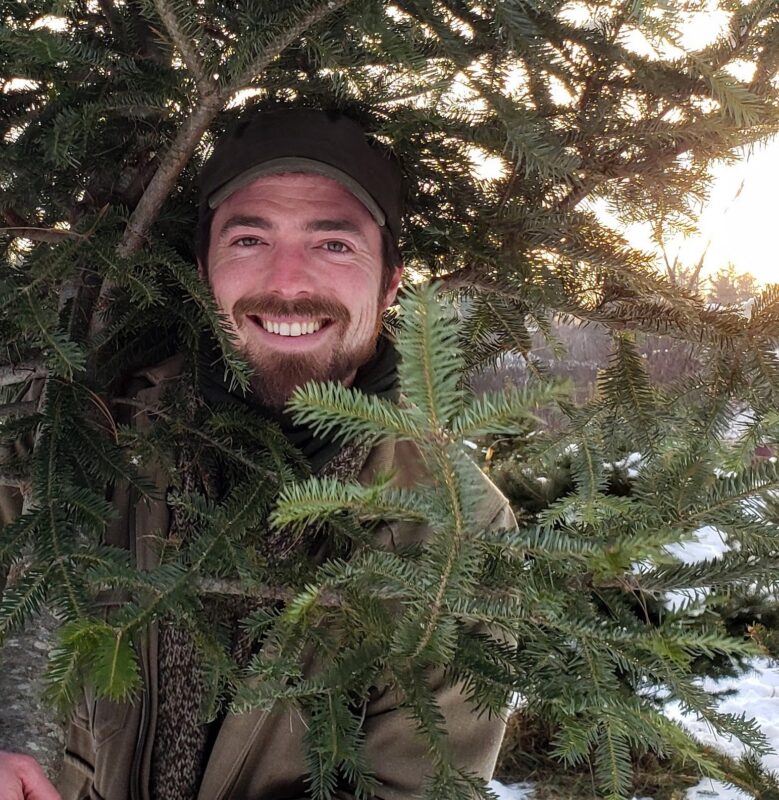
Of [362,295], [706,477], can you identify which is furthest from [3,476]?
[706,477]

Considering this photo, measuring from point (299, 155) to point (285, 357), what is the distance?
0.58 m

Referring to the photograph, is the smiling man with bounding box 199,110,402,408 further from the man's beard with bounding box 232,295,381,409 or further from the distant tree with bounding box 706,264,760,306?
the distant tree with bounding box 706,264,760,306

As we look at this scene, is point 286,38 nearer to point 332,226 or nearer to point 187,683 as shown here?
point 332,226

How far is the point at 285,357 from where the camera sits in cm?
221

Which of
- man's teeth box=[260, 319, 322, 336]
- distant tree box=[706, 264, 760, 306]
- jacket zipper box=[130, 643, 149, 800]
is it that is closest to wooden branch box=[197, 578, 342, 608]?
jacket zipper box=[130, 643, 149, 800]

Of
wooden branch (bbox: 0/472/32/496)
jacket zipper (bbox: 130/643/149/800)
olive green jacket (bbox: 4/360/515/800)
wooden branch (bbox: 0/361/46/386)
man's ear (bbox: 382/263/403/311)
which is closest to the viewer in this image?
wooden branch (bbox: 0/472/32/496)

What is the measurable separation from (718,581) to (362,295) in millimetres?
1547

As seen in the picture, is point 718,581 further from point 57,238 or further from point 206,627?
point 57,238

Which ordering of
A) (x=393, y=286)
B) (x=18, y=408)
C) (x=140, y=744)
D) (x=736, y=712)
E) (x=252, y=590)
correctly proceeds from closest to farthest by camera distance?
(x=252, y=590) < (x=18, y=408) < (x=140, y=744) < (x=393, y=286) < (x=736, y=712)

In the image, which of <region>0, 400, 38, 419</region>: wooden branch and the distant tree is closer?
<region>0, 400, 38, 419</region>: wooden branch

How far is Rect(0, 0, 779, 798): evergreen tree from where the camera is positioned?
942mm

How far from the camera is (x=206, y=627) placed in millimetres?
1262

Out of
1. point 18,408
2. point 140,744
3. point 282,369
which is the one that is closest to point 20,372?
point 18,408

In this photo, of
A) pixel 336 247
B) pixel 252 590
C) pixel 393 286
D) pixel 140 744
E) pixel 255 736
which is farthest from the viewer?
pixel 393 286
